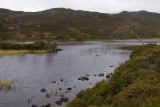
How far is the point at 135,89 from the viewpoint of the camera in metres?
29.6

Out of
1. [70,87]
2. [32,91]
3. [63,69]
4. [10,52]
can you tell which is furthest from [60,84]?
[10,52]

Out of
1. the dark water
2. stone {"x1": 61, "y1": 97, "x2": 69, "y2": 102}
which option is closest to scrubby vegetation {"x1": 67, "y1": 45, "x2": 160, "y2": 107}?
stone {"x1": 61, "y1": 97, "x2": 69, "y2": 102}

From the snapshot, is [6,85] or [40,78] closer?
[6,85]

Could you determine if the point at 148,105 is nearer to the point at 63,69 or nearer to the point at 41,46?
the point at 63,69

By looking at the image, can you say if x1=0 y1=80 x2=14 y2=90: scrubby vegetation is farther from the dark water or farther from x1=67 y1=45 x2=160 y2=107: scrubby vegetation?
x1=67 y1=45 x2=160 y2=107: scrubby vegetation

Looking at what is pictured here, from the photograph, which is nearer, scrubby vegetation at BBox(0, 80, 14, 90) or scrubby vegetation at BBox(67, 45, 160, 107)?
scrubby vegetation at BBox(67, 45, 160, 107)

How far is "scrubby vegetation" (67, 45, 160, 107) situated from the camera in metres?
27.6

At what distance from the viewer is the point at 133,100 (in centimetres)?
2772

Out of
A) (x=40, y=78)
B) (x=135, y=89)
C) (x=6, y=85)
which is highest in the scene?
(x=135, y=89)

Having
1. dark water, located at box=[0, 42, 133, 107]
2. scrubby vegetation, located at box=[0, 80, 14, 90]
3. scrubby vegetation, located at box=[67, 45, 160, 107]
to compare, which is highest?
scrubby vegetation, located at box=[67, 45, 160, 107]

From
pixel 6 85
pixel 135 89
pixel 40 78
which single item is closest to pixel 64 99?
pixel 6 85

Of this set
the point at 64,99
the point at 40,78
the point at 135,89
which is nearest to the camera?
the point at 135,89

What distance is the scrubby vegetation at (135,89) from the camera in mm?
27638

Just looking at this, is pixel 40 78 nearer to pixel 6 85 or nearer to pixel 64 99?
pixel 6 85
